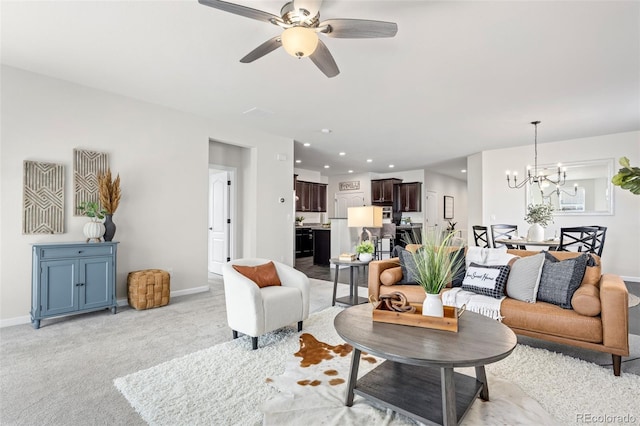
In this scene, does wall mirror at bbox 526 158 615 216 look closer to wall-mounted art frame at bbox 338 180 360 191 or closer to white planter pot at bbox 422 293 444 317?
white planter pot at bbox 422 293 444 317

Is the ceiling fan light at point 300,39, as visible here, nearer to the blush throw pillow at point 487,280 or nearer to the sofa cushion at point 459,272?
the sofa cushion at point 459,272

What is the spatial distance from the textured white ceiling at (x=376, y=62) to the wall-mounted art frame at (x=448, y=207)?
6.47 meters

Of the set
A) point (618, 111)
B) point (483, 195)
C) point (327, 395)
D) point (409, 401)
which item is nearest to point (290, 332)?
point (327, 395)

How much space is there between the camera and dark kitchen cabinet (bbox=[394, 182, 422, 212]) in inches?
407

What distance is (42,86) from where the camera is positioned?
364 centimetres

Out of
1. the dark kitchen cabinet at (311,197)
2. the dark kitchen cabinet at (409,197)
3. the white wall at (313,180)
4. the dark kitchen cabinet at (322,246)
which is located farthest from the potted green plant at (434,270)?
the dark kitchen cabinet at (409,197)

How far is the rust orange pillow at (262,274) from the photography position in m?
3.13

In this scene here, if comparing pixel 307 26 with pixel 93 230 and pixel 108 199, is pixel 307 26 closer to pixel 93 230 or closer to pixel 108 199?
pixel 108 199

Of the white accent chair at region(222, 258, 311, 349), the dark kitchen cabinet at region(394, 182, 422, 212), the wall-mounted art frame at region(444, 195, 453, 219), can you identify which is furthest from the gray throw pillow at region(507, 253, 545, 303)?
the wall-mounted art frame at region(444, 195, 453, 219)

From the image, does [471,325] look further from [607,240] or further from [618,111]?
[607,240]

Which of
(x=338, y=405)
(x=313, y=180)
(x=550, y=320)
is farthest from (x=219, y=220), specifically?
(x=550, y=320)

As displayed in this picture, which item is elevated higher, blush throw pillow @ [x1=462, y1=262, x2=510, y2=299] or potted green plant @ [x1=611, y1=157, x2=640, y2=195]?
potted green plant @ [x1=611, y1=157, x2=640, y2=195]

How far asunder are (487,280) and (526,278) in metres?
0.31

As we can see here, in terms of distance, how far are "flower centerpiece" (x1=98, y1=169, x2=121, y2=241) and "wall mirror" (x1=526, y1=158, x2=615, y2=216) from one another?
265 inches
